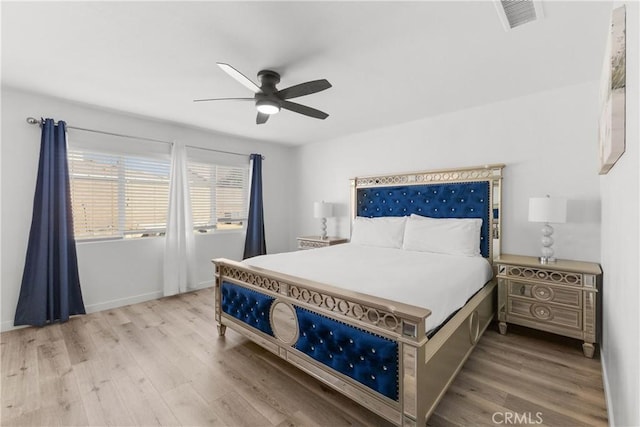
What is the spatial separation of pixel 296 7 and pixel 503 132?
265 centimetres

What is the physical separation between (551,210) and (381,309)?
2093 mm

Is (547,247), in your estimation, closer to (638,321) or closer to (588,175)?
(588,175)

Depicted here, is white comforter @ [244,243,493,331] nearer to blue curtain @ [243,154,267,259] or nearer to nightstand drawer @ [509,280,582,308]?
nightstand drawer @ [509,280,582,308]

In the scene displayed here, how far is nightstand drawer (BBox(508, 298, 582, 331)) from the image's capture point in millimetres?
2405

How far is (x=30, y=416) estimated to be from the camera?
171cm

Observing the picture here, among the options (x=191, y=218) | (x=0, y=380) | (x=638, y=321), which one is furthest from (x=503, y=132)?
(x=0, y=380)

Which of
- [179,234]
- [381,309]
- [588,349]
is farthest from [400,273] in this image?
[179,234]

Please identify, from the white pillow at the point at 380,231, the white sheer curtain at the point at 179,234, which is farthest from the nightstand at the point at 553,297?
the white sheer curtain at the point at 179,234

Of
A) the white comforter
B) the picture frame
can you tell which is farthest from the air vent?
the white comforter

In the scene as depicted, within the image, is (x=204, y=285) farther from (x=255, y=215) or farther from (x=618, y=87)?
(x=618, y=87)

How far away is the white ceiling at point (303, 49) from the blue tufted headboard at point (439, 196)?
2.81 ft

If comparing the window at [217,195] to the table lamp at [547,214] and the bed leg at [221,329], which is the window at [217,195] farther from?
the table lamp at [547,214]

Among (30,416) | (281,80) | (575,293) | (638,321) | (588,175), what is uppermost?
(281,80)

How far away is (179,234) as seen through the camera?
4.09 m
